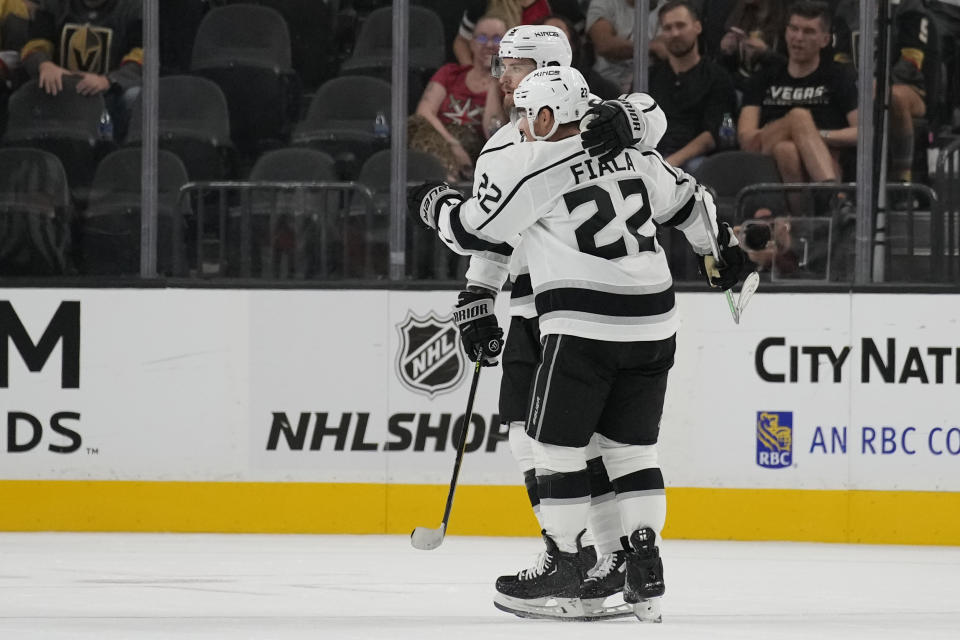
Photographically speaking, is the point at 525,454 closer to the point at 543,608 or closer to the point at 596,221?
the point at 543,608

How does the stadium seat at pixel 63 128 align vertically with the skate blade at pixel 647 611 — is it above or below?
above

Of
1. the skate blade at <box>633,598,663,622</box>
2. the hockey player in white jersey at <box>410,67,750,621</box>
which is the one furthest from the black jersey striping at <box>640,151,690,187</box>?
the skate blade at <box>633,598,663,622</box>

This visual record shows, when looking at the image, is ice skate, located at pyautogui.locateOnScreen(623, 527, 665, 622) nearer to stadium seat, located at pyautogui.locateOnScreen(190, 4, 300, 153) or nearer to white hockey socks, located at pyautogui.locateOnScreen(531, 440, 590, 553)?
white hockey socks, located at pyautogui.locateOnScreen(531, 440, 590, 553)

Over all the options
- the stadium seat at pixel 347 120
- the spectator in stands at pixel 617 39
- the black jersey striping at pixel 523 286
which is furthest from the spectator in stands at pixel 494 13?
the black jersey striping at pixel 523 286

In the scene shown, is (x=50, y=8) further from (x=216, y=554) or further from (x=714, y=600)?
(x=714, y=600)

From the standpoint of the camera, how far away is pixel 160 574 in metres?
4.65

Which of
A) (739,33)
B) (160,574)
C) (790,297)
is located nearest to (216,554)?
(160,574)

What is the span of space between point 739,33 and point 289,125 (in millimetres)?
1669

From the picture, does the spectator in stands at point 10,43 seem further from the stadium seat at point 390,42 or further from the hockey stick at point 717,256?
the hockey stick at point 717,256

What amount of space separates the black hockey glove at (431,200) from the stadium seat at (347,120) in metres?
1.91

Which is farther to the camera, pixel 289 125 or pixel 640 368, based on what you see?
pixel 289 125

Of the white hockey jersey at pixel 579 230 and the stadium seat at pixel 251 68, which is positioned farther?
the stadium seat at pixel 251 68

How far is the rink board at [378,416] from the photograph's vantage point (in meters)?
5.60

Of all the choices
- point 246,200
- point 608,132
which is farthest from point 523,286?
point 246,200
